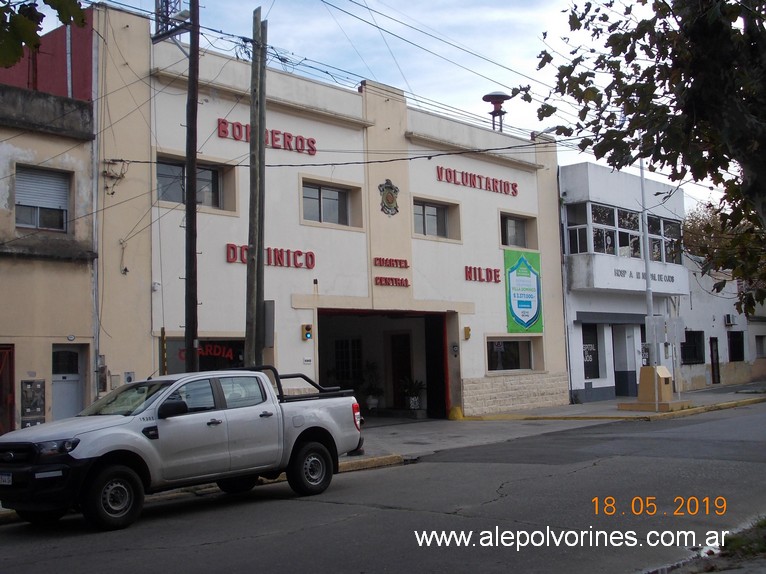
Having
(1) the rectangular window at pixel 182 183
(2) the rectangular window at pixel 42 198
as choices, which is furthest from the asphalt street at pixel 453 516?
(1) the rectangular window at pixel 182 183

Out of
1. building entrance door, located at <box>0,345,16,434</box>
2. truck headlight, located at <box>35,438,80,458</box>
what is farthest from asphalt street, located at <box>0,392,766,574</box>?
building entrance door, located at <box>0,345,16,434</box>

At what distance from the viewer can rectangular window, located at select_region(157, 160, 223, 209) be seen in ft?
60.6

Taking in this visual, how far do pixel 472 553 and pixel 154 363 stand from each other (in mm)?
11254

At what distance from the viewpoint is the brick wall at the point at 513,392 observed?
25516mm

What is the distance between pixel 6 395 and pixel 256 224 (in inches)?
222

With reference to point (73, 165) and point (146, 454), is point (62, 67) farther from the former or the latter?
point (146, 454)

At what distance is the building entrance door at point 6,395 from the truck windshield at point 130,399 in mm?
5404

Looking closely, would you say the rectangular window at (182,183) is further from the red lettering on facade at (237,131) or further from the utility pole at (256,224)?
the utility pole at (256,224)

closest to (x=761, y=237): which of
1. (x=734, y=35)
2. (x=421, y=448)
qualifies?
(x=734, y=35)

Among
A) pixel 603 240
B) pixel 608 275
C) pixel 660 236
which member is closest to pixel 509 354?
pixel 608 275

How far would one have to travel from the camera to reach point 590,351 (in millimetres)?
30781

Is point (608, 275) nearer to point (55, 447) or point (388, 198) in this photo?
point (388, 198)

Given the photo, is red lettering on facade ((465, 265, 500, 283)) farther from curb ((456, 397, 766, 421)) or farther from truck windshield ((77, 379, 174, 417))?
truck windshield ((77, 379, 174, 417))

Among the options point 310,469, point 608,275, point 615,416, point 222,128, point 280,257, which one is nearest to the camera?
point 310,469
